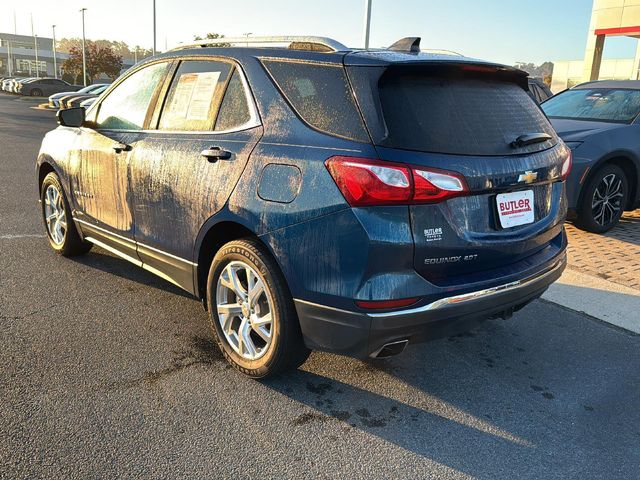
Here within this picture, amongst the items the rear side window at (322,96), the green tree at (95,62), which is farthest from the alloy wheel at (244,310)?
the green tree at (95,62)

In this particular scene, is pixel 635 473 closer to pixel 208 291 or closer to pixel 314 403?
pixel 314 403

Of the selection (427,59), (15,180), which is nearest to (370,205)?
(427,59)

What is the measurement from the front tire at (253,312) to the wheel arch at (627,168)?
4.58m

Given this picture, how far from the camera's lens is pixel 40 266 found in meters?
4.92

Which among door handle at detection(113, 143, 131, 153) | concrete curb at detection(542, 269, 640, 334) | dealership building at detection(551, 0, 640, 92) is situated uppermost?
dealership building at detection(551, 0, 640, 92)

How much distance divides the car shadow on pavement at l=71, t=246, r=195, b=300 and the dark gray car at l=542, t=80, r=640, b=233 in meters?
4.28

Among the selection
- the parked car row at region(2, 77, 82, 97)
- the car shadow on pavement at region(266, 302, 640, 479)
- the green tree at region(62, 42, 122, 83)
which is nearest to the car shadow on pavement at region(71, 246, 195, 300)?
the car shadow on pavement at region(266, 302, 640, 479)

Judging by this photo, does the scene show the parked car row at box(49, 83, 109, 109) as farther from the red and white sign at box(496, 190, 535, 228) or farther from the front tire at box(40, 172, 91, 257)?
the red and white sign at box(496, 190, 535, 228)

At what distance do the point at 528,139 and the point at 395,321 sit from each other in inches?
49.9

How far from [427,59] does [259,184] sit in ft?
3.36

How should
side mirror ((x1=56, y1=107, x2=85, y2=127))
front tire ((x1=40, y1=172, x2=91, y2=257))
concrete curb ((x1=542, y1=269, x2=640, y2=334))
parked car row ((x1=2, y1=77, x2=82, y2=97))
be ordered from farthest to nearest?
parked car row ((x1=2, y1=77, x2=82, y2=97)) → front tire ((x1=40, y1=172, x2=91, y2=257)) → side mirror ((x1=56, y1=107, x2=85, y2=127)) → concrete curb ((x1=542, y1=269, x2=640, y2=334))

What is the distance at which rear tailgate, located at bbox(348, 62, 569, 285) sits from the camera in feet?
8.48

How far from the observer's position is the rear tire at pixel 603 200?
632cm

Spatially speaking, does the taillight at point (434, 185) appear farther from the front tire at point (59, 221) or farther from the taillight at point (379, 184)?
the front tire at point (59, 221)
